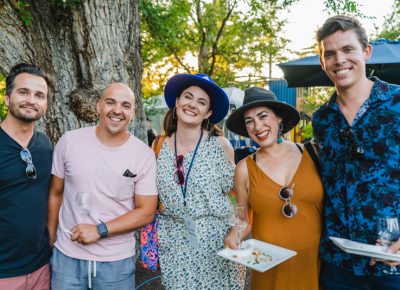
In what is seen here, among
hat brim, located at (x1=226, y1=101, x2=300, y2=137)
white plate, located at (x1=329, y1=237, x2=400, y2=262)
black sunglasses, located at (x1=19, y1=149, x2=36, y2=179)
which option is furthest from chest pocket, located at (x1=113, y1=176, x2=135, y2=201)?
white plate, located at (x1=329, y1=237, x2=400, y2=262)

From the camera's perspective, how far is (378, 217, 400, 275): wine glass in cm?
193

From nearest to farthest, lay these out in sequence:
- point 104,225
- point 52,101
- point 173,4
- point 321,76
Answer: point 104,225, point 52,101, point 321,76, point 173,4

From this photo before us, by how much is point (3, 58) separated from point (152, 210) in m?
2.51

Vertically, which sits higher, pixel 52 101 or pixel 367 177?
pixel 52 101

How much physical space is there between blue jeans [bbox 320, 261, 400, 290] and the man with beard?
2067 mm

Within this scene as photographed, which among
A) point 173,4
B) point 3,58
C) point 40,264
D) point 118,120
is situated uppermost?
point 173,4

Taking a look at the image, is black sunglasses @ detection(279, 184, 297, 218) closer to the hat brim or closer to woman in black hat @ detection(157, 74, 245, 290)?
woman in black hat @ detection(157, 74, 245, 290)

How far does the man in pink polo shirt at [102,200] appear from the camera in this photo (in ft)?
8.68

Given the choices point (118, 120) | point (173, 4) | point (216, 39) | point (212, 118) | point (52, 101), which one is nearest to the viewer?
point (118, 120)

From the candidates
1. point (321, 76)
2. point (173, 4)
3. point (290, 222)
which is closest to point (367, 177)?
point (290, 222)

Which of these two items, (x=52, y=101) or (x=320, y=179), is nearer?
(x=320, y=179)

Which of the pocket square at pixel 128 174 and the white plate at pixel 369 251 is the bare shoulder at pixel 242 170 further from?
the white plate at pixel 369 251

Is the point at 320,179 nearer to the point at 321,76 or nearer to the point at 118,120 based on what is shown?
the point at 118,120

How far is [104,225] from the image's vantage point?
2.59 metres
